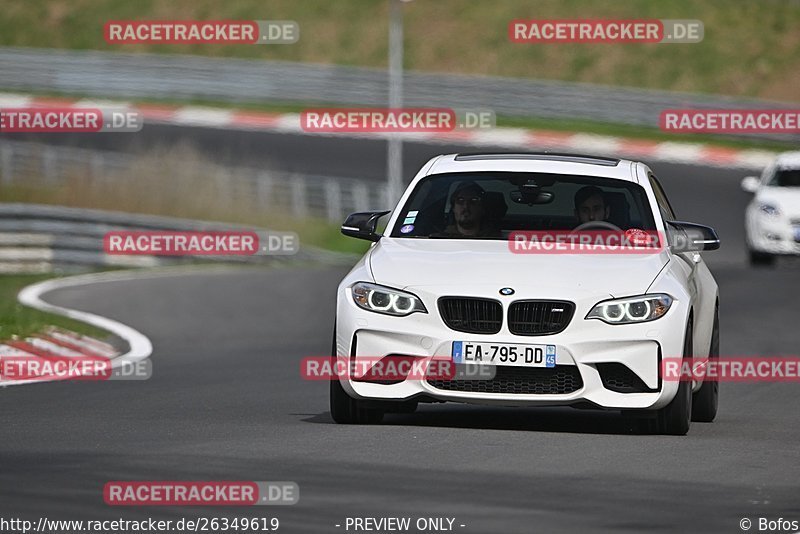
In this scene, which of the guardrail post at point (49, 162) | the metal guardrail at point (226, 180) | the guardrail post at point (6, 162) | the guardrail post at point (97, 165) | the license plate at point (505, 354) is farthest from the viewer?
the guardrail post at point (49, 162)

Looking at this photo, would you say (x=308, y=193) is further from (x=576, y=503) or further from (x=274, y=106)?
(x=576, y=503)

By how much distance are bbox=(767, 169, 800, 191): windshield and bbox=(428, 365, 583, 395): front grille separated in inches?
604

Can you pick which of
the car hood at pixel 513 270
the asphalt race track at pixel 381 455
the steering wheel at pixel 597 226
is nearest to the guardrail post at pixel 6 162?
the asphalt race track at pixel 381 455

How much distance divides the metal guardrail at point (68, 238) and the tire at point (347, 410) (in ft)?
46.3

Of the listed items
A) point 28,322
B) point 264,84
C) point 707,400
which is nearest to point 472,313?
→ point 707,400

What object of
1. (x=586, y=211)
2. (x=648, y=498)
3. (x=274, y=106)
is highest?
(x=274, y=106)

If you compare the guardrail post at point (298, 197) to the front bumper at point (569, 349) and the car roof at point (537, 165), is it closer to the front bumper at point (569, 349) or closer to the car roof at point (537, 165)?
the car roof at point (537, 165)

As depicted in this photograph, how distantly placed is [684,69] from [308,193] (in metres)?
16.9

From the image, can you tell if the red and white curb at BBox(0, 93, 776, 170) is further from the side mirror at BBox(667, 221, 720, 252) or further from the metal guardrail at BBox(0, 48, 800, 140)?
the side mirror at BBox(667, 221, 720, 252)

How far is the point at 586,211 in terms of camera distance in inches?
438

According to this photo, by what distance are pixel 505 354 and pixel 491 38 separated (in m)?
43.0

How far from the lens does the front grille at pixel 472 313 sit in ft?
33.1

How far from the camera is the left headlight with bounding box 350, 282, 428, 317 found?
1013 cm

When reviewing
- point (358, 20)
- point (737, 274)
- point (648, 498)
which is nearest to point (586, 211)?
point (648, 498)
